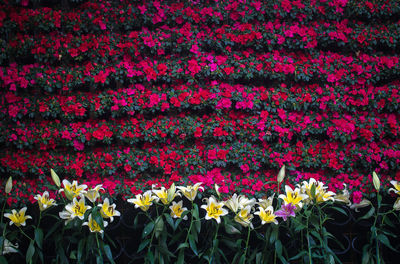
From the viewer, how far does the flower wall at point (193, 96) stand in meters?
2.79

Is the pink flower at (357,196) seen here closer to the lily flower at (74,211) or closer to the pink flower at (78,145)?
the lily flower at (74,211)

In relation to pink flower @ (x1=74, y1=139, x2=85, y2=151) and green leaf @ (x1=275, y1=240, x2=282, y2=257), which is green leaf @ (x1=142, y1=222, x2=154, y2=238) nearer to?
green leaf @ (x1=275, y1=240, x2=282, y2=257)

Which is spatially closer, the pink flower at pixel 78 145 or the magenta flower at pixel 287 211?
the magenta flower at pixel 287 211

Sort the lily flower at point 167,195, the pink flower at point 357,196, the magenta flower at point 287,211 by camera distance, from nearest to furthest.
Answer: the magenta flower at point 287,211, the lily flower at point 167,195, the pink flower at point 357,196

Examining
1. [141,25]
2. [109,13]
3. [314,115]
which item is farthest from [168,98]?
[314,115]

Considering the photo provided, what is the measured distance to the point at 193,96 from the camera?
281 centimetres

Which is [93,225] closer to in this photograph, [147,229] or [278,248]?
[147,229]

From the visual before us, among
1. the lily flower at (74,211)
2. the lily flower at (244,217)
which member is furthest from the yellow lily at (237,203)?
the lily flower at (74,211)

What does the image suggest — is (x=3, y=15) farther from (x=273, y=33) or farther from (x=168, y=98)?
(x=273, y=33)

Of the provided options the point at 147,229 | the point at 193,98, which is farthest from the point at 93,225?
the point at 193,98

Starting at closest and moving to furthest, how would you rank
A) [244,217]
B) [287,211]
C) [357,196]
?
1. [287,211]
2. [244,217]
3. [357,196]

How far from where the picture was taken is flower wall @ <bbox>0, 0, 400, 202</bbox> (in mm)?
2787

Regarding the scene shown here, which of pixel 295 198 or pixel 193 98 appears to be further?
pixel 193 98

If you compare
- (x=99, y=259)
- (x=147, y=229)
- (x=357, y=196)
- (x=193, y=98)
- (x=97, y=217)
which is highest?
(x=193, y=98)
